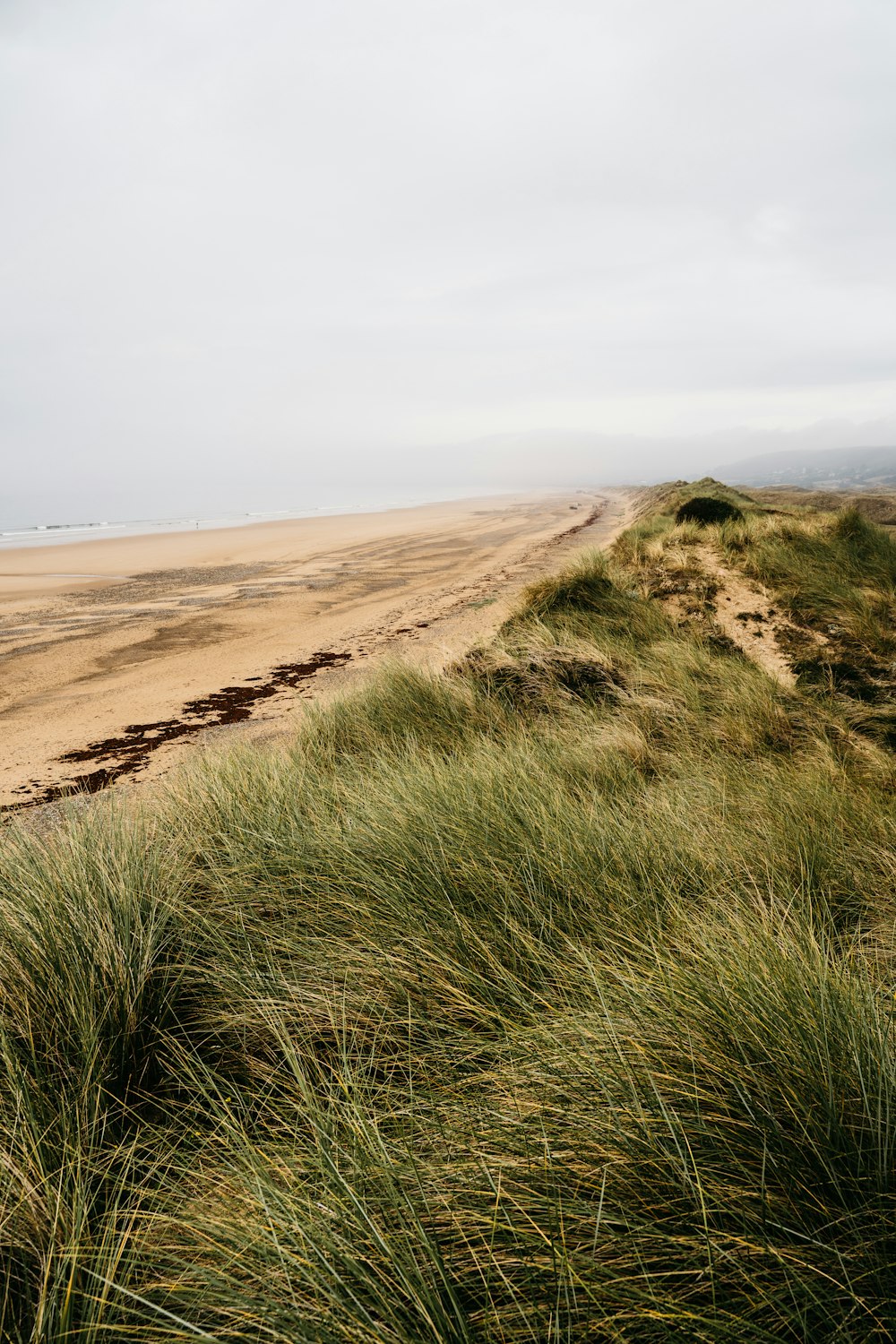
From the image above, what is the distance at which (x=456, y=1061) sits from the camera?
170 centimetres

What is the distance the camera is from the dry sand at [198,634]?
614 cm

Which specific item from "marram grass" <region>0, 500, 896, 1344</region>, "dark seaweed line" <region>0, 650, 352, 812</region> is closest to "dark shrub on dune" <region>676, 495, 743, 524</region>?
"dark seaweed line" <region>0, 650, 352, 812</region>

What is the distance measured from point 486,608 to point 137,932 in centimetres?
961

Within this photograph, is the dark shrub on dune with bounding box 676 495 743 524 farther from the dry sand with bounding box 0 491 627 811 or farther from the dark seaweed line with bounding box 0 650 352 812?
the dark seaweed line with bounding box 0 650 352 812

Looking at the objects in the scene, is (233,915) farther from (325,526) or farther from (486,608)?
(325,526)

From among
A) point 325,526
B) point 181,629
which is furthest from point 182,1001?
point 325,526

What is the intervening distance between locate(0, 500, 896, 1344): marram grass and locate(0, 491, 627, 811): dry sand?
2798 millimetres

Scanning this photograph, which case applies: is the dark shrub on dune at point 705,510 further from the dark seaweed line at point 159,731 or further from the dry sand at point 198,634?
the dark seaweed line at point 159,731

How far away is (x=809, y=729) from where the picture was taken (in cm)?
462

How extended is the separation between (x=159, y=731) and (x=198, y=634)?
4.47m

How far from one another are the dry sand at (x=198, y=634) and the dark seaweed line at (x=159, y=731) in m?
0.02

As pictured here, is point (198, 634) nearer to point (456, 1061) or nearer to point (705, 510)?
point (456, 1061)

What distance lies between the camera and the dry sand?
20.1 feet

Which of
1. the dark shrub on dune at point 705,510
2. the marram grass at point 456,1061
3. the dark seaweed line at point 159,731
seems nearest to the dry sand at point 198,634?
the dark seaweed line at point 159,731
